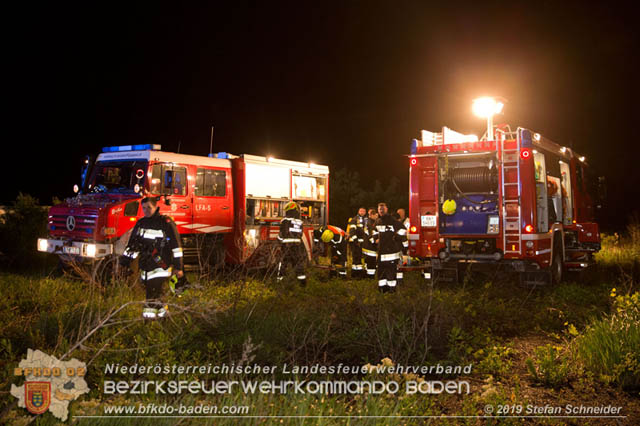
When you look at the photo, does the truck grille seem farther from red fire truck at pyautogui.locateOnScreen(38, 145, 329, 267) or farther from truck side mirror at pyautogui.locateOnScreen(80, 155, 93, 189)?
truck side mirror at pyautogui.locateOnScreen(80, 155, 93, 189)

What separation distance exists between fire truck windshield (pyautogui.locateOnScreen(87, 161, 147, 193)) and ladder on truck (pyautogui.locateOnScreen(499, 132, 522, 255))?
6455 millimetres

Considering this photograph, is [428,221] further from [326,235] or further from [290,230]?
[290,230]

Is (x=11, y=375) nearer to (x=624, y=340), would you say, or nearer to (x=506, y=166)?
(x=624, y=340)

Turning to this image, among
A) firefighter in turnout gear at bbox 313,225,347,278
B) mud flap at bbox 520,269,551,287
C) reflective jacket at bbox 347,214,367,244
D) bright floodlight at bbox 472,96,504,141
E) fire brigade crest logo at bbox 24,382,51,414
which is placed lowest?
fire brigade crest logo at bbox 24,382,51,414

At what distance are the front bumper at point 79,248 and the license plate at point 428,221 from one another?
5683 millimetres

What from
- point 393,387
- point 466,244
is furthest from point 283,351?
point 466,244

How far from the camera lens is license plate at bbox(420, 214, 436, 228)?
983cm

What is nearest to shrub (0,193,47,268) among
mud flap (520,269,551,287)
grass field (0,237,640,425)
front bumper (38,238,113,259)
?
front bumper (38,238,113,259)

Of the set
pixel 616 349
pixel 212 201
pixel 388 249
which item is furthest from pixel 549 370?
pixel 212 201

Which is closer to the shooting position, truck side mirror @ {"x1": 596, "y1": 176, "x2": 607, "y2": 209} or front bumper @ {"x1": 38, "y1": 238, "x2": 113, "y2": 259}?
front bumper @ {"x1": 38, "y1": 238, "x2": 113, "y2": 259}

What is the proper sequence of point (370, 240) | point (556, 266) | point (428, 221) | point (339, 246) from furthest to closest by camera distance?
point (339, 246)
point (556, 266)
point (428, 221)
point (370, 240)

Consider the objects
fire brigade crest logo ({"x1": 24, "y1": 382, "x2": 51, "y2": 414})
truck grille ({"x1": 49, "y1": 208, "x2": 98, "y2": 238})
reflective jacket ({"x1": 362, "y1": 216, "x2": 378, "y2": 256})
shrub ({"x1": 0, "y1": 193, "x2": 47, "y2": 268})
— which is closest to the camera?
fire brigade crest logo ({"x1": 24, "y1": 382, "x2": 51, "y2": 414})

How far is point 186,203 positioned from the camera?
33.0 feet

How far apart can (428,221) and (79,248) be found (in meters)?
6.33
